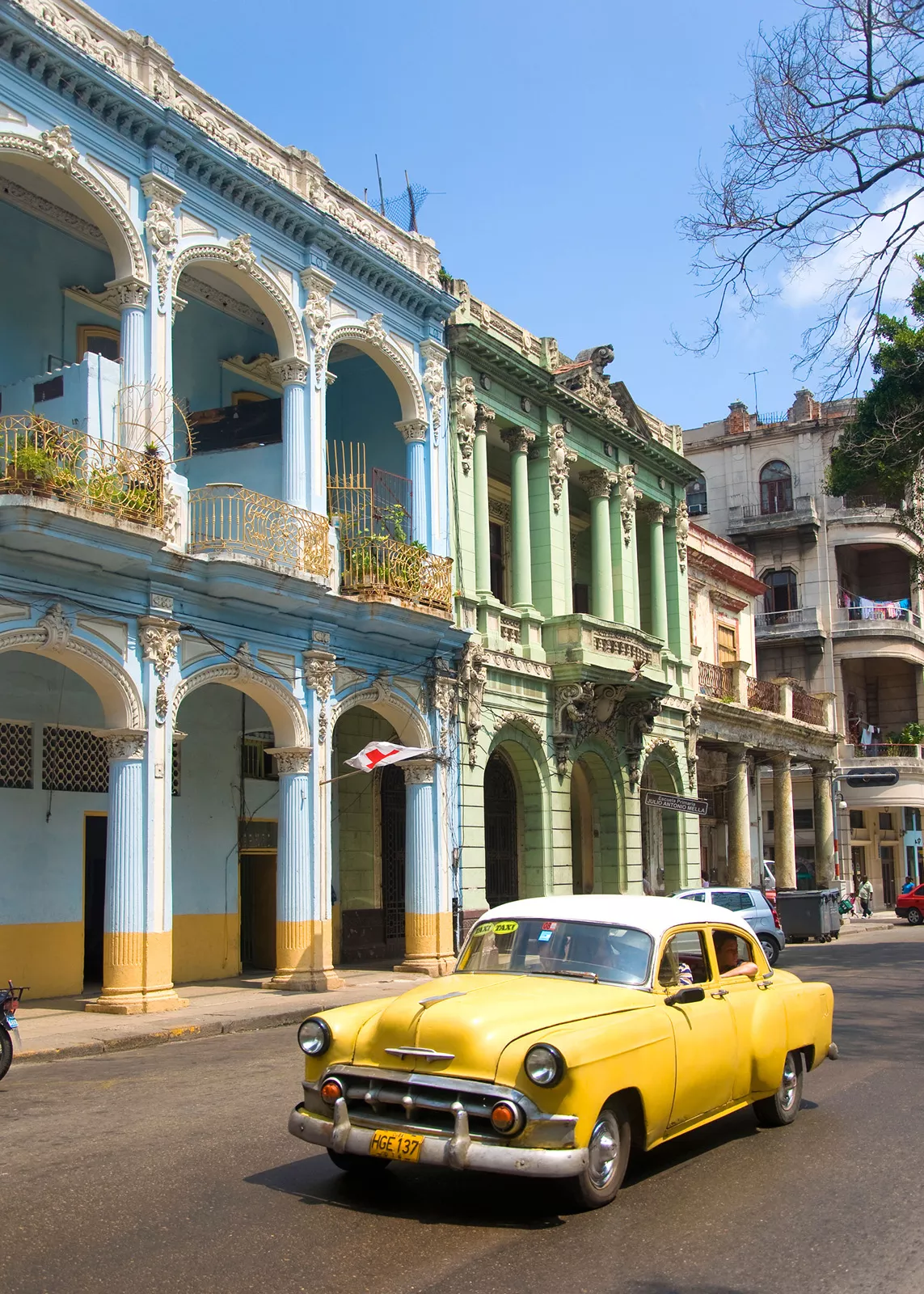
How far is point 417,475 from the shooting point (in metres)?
21.8

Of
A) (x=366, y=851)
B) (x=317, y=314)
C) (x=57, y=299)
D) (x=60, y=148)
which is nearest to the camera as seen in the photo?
(x=60, y=148)

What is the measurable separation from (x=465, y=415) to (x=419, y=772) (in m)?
6.39

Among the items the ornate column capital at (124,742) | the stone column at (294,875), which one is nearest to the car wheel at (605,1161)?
→ the ornate column capital at (124,742)

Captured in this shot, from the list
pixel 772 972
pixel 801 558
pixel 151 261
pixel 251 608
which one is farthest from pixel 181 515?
pixel 801 558

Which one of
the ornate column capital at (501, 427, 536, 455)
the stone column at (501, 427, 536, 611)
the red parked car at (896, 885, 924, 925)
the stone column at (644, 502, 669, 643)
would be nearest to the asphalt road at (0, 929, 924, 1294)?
the stone column at (501, 427, 536, 611)

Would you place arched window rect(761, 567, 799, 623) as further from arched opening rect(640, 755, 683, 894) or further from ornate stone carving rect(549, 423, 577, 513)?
ornate stone carving rect(549, 423, 577, 513)

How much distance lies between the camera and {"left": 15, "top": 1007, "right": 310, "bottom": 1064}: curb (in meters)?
12.3

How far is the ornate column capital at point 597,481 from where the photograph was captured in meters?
27.2

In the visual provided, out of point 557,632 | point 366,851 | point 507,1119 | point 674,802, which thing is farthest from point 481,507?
point 507,1119

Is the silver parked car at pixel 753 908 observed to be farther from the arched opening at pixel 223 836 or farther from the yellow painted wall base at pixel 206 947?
the yellow painted wall base at pixel 206 947

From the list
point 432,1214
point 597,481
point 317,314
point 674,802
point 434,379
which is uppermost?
point 317,314

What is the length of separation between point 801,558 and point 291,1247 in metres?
42.2

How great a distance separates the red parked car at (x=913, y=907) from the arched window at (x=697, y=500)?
53.5 feet

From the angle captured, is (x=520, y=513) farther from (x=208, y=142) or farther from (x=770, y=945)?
(x=208, y=142)
